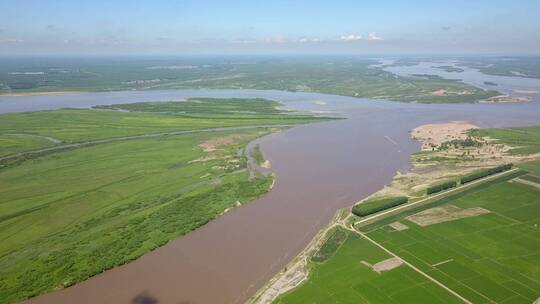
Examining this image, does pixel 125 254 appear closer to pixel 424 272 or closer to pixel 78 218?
pixel 78 218

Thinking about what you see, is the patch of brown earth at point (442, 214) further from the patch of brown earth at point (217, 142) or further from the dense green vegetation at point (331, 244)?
the patch of brown earth at point (217, 142)

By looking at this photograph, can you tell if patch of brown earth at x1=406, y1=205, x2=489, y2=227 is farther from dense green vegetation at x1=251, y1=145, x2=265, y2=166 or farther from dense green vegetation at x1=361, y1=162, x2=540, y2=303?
dense green vegetation at x1=251, y1=145, x2=265, y2=166

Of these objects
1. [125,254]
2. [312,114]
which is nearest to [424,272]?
[125,254]

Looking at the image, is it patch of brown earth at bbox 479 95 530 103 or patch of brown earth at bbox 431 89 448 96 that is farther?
patch of brown earth at bbox 431 89 448 96

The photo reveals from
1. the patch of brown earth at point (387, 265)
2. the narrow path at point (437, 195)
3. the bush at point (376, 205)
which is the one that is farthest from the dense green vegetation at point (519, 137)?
the patch of brown earth at point (387, 265)

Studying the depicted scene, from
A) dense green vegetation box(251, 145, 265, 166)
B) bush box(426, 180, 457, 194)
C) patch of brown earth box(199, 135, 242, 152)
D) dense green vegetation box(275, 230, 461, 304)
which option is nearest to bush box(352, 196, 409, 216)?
bush box(426, 180, 457, 194)

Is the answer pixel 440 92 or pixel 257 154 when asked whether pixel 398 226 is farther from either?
pixel 440 92

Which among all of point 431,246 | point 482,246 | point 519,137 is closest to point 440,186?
point 482,246
